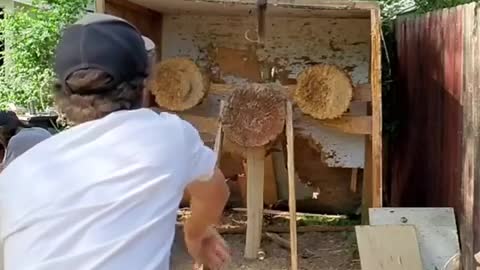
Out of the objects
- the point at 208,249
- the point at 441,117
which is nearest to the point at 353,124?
the point at 441,117

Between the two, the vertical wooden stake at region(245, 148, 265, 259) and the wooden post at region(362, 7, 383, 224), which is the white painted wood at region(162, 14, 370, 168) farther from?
the wooden post at region(362, 7, 383, 224)

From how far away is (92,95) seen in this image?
5.04 ft

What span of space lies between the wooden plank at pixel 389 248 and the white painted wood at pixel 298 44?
5.23 ft

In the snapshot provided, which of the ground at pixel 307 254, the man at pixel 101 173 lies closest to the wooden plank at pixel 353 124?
the ground at pixel 307 254

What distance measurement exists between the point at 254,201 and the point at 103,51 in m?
4.48

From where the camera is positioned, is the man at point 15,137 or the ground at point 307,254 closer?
the man at point 15,137

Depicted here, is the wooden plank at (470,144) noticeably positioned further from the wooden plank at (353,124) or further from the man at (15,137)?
the man at (15,137)

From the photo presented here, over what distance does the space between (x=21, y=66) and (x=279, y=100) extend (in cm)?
469

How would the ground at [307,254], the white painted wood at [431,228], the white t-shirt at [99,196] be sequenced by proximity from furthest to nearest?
the ground at [307,254] → the white painted wood at [431,228] → the white t-shirt at [99,196]

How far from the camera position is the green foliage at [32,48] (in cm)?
873

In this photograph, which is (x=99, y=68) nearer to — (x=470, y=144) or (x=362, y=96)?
(x=470, y=144)

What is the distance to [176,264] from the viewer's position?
224 inches

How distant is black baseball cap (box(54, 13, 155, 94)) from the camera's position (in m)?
1.51

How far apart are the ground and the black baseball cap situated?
12.6 feet
